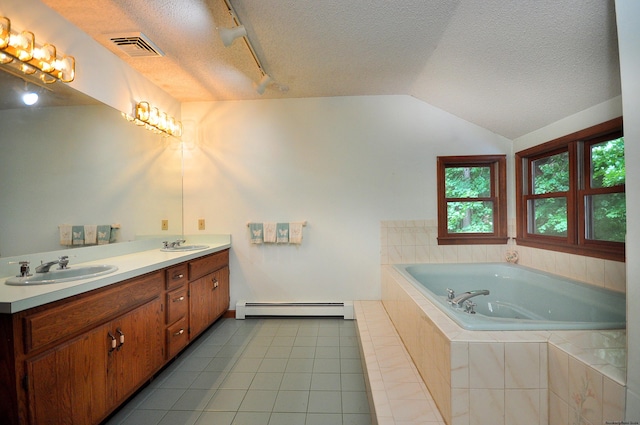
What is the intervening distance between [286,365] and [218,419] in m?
0.60

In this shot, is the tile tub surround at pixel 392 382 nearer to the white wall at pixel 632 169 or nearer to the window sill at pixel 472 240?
the white wall at pixel 632 169

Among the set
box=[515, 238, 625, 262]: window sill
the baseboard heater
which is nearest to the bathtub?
box=[515, 238, 625, 262]: window sill

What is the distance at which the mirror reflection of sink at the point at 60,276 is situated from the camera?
1.23 metres

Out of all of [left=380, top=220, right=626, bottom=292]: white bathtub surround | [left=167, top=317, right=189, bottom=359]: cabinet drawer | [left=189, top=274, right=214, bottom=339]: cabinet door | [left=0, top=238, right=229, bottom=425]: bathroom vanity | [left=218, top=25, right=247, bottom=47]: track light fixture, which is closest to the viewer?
[left=0, top=238, right=229, bottom=425]: bathroom vanity

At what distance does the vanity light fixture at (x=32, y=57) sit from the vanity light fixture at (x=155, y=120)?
2.01 feet

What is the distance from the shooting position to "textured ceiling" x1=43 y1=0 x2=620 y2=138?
155cm

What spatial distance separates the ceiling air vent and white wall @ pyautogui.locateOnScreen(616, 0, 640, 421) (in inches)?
99.5

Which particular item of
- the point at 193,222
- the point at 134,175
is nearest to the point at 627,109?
the point at 134,175

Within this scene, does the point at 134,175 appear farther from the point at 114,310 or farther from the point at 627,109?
the point at 627,109

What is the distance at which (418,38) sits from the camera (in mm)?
1893

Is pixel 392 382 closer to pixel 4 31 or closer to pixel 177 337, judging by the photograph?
pixel 177 337

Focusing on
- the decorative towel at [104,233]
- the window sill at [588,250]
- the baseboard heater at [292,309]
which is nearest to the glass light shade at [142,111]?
the decorative towel at [104,233]

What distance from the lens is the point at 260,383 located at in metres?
1.78

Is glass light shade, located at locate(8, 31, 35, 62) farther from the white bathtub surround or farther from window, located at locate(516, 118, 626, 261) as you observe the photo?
window, located at locate(516, 118, 626, 261)
